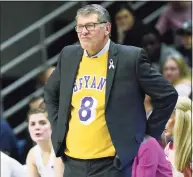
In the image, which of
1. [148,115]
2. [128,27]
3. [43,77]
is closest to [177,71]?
[128,27]

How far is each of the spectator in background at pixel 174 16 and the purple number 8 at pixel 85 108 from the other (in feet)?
15.7

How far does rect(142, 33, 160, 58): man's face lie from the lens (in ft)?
28.0

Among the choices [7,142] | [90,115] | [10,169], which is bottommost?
[7,142]

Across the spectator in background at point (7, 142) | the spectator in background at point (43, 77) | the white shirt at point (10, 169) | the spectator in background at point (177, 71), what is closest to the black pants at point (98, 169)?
the white shirt at point (10, 169)

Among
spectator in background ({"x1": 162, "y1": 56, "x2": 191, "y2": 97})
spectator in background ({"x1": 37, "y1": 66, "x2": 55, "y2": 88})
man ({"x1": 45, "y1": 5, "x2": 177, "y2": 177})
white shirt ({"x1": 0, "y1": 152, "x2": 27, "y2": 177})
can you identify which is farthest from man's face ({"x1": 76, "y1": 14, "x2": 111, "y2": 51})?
spectator in background ({"x1": 37, "y1": 66, "x2": 55, "y2": 88})

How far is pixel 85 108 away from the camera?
14.7 ft

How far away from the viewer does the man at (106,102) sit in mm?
4434

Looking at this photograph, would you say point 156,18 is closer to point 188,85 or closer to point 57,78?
point 188,85

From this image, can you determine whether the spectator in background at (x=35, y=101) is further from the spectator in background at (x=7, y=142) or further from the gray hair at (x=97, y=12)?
the gray hair at (x=97, y=12)

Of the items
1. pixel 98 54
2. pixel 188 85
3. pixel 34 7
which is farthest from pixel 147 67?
pixel 34 7

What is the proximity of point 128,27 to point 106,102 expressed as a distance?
14.6 feet

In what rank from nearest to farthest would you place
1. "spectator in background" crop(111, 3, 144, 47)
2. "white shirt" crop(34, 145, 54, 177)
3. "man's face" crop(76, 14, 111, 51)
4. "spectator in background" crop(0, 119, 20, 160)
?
1. "man's face" crop(76, 14, 111, 51)
2. "white shirt" crop(34, 145, 54, 177)
3. "spectator in background" crop(0, 119, 20, 160)
4. "spectator in background" crop(111, 3, 144, 47)

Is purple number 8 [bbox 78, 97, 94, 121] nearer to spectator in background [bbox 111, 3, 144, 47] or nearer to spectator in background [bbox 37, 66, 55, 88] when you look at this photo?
spectator in background [bbox 37, 66, 55, 88]

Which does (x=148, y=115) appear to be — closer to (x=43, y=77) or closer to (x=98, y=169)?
(x=98, y=169)
